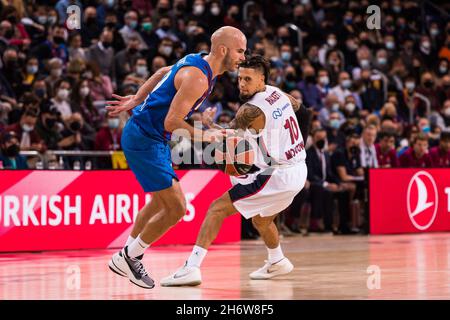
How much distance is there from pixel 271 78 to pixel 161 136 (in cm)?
1130

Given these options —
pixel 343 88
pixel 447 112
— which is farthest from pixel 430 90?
pixel 343 88

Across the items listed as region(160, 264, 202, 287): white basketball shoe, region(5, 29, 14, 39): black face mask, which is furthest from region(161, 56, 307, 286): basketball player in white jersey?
region(5, 29, 14, 39): black face mask

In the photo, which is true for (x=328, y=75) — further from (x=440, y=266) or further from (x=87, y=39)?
(x=440, y=266)

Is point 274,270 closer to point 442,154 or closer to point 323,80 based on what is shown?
point 442,154

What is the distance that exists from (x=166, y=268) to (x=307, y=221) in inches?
300

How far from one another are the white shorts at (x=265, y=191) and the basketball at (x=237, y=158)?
168mm

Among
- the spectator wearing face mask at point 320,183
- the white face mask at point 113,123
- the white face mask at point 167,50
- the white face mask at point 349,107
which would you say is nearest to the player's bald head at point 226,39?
the white face mask at point 113,123

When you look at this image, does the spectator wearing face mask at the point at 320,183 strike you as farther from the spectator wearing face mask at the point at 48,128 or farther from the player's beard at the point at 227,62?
the player's beard at the point at 227,62

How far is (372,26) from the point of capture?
25.3 metres

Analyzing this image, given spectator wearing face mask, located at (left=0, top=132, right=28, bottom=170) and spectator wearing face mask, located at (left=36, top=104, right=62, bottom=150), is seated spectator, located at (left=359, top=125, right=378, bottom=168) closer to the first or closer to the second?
spectator wearing face mask, located at (left=36, top=104, right=62, bottom=150)

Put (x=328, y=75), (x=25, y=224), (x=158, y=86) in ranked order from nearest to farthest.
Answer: (x=158, y=86), (x=25, y=224), (x=328, y=75)

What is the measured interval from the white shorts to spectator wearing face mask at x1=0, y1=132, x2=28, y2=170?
5.68m

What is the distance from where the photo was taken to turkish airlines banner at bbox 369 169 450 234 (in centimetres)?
1817

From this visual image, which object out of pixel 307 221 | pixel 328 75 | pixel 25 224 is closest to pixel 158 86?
pixel 25 224
